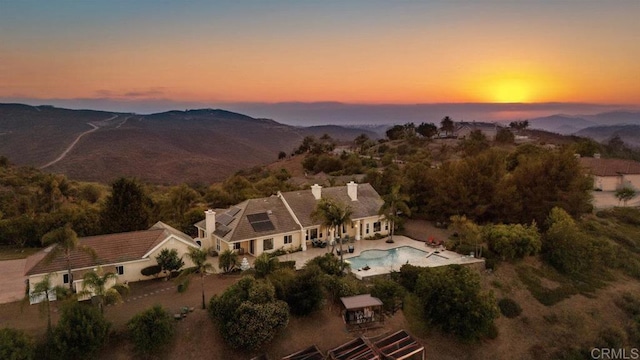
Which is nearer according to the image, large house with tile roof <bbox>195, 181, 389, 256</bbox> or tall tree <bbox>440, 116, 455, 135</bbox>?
large house with tile roof <bbox>195, 181, 389, 256</bbox>

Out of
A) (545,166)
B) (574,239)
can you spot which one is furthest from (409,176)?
(574,239)

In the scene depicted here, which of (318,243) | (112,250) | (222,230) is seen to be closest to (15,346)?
(112,250)

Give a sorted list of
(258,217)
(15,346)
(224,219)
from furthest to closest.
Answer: (224,219) → (258,217) → (15,346)

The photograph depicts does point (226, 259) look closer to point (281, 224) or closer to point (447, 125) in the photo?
point (281, 224)

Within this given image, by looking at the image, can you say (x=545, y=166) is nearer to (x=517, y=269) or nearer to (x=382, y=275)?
(x=517, y=269)

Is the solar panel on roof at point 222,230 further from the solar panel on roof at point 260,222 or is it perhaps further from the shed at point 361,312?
the shed at point 361,312

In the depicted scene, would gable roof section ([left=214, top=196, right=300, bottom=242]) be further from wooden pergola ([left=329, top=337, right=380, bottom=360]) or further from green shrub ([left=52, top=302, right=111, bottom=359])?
wooden pergola ([left=329, top=337, right=380, bottom=360])

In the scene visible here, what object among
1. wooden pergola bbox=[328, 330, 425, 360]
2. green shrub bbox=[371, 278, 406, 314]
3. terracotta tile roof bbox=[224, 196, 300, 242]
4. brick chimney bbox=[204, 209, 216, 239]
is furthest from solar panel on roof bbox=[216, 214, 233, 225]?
wooden pergola bbox=[328, 330, 425, 360]
